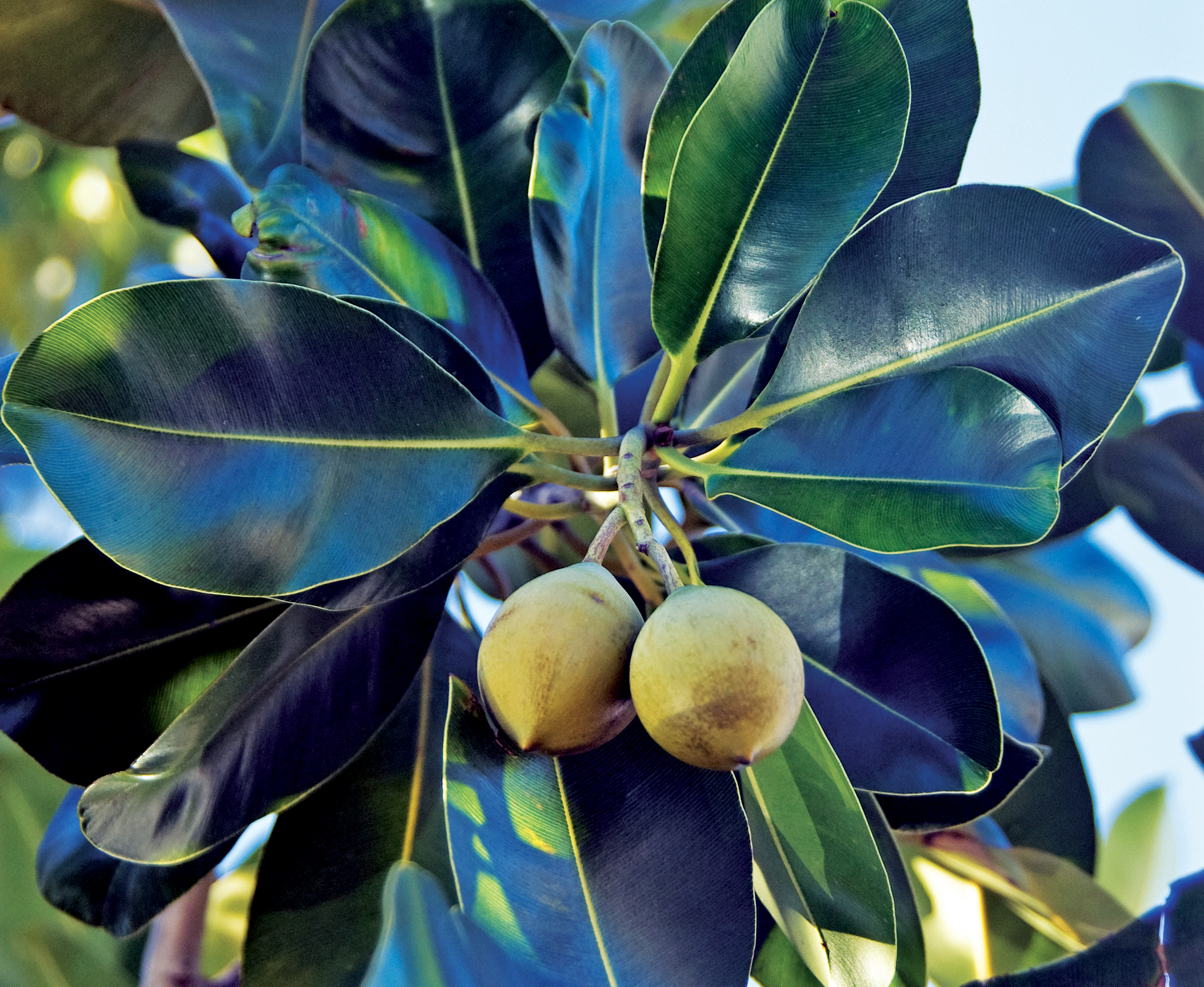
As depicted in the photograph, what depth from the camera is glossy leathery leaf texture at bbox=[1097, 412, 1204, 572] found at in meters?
1.15

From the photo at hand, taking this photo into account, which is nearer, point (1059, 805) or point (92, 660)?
point (92, 660)

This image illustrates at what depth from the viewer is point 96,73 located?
1.10 m

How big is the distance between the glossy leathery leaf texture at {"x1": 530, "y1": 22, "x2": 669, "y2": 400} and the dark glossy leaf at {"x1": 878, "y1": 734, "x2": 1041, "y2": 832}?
46 centimetres

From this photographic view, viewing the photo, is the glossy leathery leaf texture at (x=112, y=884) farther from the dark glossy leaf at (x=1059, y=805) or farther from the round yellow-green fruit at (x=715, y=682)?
the dark glossy leaf at (x=1059, y=805)

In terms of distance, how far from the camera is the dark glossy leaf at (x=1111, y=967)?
70 centimetres

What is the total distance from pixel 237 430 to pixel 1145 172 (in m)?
1.11

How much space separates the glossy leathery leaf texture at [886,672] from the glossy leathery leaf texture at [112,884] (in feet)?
1.58

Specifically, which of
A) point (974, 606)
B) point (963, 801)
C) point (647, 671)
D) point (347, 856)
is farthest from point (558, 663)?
point (974, 606)

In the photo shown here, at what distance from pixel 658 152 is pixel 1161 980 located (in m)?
0.76

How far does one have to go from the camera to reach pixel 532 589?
532 millimetres

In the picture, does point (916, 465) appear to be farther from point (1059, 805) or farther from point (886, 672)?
point (1059, 805)

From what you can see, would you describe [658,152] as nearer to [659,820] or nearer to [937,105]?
[937,105]

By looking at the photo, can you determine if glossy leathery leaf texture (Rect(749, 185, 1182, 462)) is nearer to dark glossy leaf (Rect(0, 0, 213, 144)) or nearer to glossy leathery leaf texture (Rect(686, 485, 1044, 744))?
glossy leathery leaf texture (Rect(686, 485, 1044, 744))

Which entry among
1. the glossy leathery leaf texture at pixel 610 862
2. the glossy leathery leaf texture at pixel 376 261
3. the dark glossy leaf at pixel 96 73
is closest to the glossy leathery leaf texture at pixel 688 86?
the glossy leathery leaf texture at pixel 376 261
